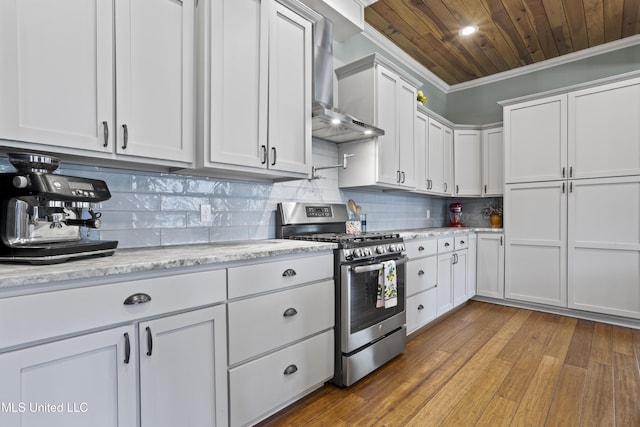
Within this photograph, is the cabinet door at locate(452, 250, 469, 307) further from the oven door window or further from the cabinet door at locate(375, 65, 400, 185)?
the oven door window

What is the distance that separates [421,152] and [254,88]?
236 centimetres

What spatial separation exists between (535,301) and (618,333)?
761 millimetres

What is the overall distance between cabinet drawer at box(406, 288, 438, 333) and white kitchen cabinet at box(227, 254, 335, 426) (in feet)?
3.42

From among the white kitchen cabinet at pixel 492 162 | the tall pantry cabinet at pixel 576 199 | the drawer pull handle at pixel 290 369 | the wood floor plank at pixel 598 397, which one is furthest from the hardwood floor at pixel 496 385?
the white kitchen cabinet at pixel 492 162

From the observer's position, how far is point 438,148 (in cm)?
409

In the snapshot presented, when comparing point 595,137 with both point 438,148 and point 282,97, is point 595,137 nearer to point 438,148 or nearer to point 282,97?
point 438,148

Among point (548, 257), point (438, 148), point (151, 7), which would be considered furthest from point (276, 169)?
point (548, 257)

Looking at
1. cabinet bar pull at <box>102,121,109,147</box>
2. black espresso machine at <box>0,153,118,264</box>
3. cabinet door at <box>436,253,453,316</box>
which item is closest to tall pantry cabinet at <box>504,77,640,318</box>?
cabinet door at <box>436,253,453,316</box>

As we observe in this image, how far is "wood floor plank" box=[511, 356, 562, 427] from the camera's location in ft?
5.83

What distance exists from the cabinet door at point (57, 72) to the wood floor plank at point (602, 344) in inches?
141

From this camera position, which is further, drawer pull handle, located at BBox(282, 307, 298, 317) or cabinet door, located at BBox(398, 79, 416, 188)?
cabinet door, located at BBox(398, 79, 416, 188)

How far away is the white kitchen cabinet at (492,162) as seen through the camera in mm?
4211

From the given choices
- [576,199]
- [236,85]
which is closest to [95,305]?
[236,85]

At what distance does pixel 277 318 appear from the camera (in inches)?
68.4
